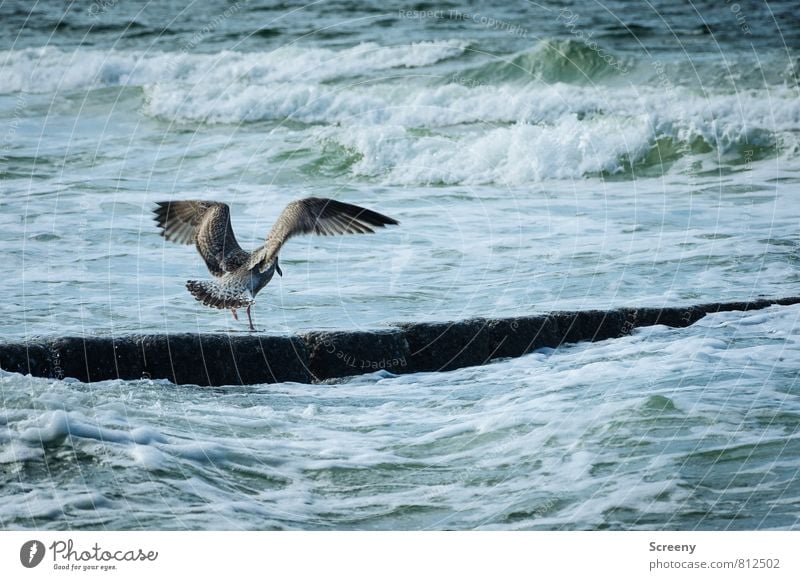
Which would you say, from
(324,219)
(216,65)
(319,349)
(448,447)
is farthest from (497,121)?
(448,447)

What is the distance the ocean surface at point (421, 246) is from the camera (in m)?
5.49

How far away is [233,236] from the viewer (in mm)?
7211

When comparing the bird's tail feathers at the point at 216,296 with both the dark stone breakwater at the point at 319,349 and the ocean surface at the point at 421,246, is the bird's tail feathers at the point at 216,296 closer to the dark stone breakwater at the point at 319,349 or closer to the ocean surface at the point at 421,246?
the ocean surface at the point at 421,246

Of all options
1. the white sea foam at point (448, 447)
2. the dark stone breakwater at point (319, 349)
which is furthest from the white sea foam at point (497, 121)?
the white sea foam at point (448, 447)

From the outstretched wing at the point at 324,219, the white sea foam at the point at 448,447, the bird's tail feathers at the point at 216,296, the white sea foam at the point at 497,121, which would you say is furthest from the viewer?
the white sea foam at the point at 497,121

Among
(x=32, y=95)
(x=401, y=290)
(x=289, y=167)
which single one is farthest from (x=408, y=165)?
(x=32, y=95)

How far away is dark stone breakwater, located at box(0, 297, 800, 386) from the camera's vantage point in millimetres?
6203

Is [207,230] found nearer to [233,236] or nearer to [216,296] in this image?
[233,236]

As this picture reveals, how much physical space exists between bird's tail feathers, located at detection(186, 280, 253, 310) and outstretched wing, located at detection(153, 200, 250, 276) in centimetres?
15

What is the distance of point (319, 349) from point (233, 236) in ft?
3.48

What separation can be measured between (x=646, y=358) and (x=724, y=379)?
19.6 inches

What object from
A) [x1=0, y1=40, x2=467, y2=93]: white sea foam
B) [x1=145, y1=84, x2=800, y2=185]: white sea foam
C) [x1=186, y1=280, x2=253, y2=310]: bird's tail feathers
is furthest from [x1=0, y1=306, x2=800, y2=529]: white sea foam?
[x1=0, y1=40, x2=467, y2=93]: white sea foam

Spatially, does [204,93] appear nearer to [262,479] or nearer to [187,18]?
[187,18]

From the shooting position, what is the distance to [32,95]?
48.6 ft
